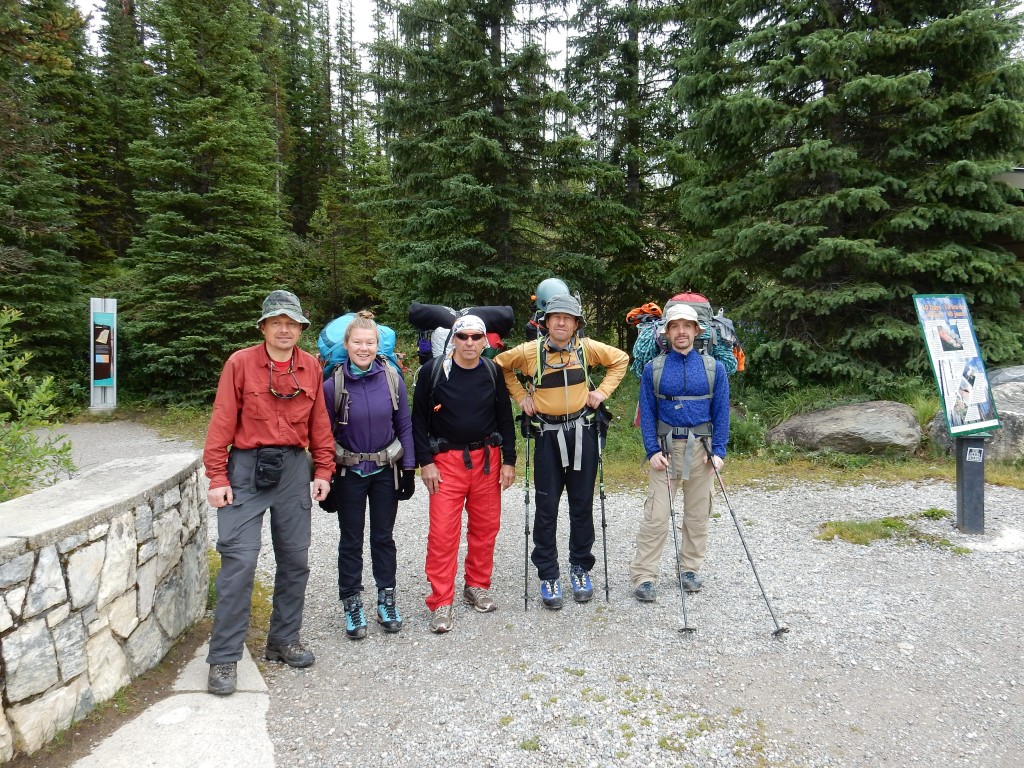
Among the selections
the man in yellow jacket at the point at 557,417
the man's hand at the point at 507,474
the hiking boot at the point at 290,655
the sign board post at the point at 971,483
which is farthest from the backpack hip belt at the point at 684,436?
the sign board post at the point at 971,483

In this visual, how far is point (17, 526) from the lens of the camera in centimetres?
269

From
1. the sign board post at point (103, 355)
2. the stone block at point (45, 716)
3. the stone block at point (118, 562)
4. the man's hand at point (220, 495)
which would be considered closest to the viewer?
the stone block at point (45, 716)

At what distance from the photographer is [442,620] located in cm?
407

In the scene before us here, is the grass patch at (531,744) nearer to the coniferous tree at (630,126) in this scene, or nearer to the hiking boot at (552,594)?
the hiking boot at (552,594)

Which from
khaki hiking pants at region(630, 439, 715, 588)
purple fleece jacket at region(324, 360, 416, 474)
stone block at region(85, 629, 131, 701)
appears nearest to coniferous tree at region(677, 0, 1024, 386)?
khaki hiking pants at region(630, 439, 715, 588)

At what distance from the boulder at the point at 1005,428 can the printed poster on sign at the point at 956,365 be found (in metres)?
2.16

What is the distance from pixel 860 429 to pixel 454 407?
6.40 meters

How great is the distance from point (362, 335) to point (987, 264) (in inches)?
339

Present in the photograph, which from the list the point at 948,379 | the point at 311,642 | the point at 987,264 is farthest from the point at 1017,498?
the point at 311,642

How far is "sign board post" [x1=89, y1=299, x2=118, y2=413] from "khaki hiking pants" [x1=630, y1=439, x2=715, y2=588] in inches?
553

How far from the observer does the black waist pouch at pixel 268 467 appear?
3350 millimetres

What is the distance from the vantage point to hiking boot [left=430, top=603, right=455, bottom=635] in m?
4.05

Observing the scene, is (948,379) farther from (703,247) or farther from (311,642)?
(311,642)

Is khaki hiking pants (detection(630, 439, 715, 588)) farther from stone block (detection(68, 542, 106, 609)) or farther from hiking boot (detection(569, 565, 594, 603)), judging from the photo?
stone block (detection(68, 542, 106, 609))
